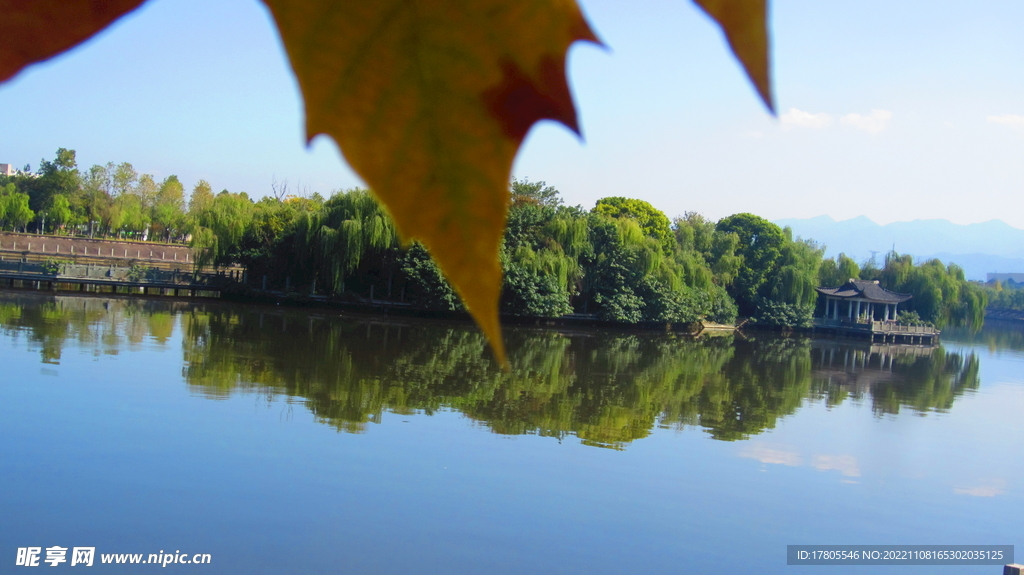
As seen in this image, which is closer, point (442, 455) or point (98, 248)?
point (442, 455)

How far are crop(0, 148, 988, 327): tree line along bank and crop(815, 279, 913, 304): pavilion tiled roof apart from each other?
77 centimetres

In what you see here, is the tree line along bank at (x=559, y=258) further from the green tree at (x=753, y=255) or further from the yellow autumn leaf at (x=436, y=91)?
the yellow autumn leaf at (x=436, y=91)

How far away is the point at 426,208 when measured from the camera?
0.14 meters

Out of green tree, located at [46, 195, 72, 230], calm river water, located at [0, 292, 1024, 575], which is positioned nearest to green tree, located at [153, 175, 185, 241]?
green tree, located at [46, 195, 72, 230]

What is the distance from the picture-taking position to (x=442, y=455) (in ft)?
30.5

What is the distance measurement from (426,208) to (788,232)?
34082mm

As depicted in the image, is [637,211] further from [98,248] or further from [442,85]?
[442,85]

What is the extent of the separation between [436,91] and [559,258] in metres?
21.4

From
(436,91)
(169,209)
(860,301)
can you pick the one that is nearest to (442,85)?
(436,91)

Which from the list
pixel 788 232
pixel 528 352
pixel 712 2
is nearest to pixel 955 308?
pixel 788 232

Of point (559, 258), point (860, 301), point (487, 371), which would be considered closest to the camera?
point (487, 371)

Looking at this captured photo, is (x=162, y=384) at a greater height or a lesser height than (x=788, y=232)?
lesser

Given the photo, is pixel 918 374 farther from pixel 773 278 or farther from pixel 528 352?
pixel 528 352

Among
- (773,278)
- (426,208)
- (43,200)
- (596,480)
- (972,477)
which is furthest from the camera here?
(43,200)
